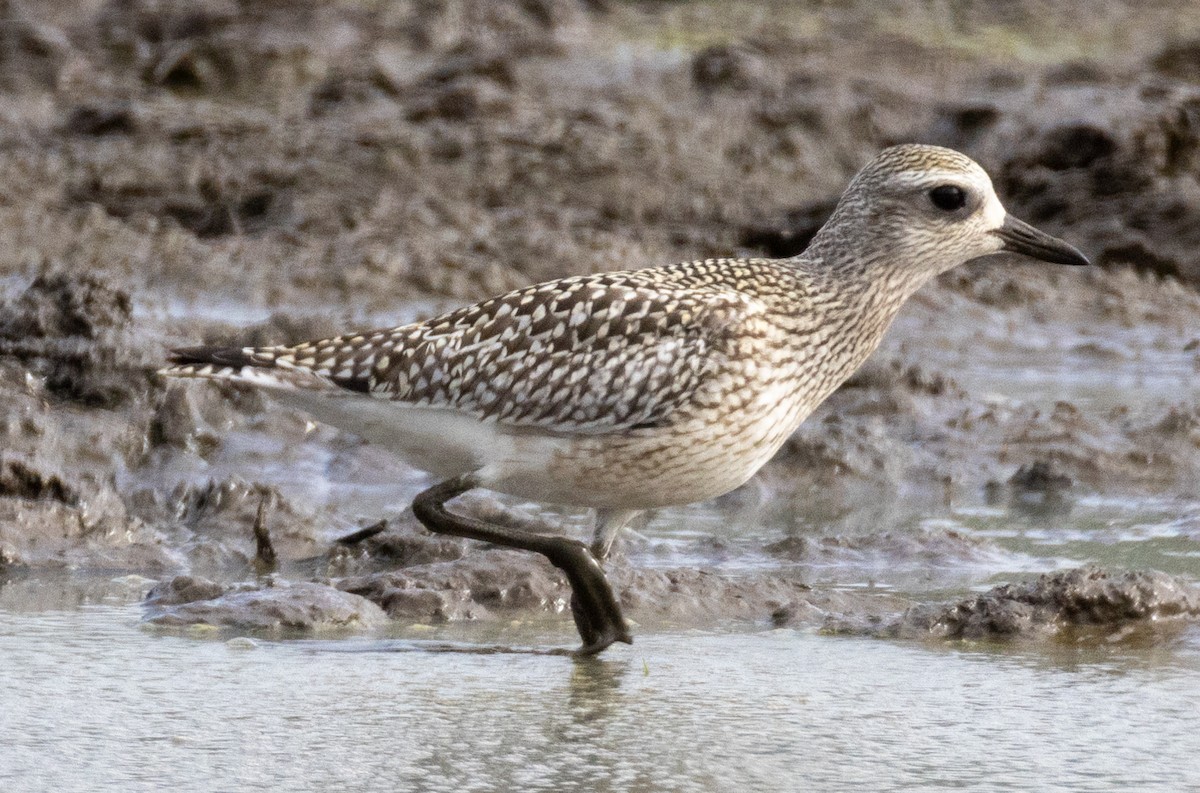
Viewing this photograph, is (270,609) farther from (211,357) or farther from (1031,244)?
(1031,244)

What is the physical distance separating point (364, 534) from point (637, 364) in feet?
4.52

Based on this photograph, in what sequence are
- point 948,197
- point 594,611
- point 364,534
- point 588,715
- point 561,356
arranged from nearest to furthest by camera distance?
point 588,715
point 594,611
point 561,356
point 948,197
point 364,534

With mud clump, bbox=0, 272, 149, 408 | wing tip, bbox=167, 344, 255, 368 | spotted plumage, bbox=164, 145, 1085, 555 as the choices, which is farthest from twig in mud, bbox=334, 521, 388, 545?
mud clump, bbox=0, 272, 149, 408

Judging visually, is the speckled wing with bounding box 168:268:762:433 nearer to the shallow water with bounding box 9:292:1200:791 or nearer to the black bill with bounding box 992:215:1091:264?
the shallow water with bounding box 9:292:1200:791

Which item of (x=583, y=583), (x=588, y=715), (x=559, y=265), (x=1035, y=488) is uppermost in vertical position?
(x=559, y=265)

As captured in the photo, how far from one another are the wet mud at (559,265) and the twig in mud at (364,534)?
54mm

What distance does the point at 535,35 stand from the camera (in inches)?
620

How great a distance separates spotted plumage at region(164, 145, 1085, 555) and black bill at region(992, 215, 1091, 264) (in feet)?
0.29

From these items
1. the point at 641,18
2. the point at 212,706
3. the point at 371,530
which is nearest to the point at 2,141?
the point at 641,18

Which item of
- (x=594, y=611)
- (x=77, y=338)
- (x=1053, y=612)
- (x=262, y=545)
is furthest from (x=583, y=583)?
(x=77, y=338)

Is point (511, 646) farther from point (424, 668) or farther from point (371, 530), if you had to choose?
point (371, 530)

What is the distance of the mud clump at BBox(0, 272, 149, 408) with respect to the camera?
28.3ft

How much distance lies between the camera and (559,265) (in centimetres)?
1144

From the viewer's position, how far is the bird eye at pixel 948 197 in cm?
668
